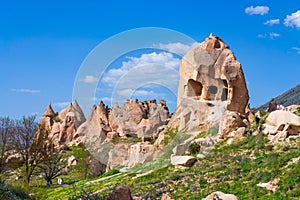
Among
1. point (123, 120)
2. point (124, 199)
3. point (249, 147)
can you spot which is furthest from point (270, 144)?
point (123, 120)

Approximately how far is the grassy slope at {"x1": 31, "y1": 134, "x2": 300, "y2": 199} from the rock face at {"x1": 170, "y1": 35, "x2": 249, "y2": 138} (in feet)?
21.6

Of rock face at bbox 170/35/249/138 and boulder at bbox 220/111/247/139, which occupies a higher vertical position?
rock face at bbox 170/35/249/138

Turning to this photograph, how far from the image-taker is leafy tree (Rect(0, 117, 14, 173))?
108 feet

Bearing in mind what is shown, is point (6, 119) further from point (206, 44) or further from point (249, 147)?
point (249, 147)

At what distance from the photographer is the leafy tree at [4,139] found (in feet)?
108

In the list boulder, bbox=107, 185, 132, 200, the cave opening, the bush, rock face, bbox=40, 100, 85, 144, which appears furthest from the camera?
rock face, bbox=40, 100, 85, 144

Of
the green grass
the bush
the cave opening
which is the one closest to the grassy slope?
the green grass

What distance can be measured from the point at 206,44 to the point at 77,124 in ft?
113

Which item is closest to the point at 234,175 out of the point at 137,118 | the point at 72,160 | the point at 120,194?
the point at 120,194

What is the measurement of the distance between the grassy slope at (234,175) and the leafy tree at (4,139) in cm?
1520

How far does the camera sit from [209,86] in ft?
101

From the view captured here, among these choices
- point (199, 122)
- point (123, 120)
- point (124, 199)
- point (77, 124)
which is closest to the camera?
point (124, 199)

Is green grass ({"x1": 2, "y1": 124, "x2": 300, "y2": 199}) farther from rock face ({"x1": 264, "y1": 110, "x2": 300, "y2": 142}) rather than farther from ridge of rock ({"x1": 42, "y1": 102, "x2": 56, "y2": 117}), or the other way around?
ridge of rock ({"x1": 42, "y1": 102, "x2": 56, "y2": 117})

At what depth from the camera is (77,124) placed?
2389 inches
